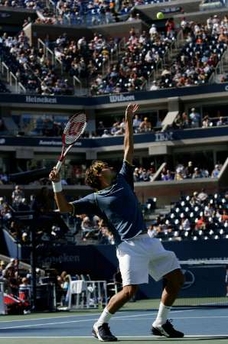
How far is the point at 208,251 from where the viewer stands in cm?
3347

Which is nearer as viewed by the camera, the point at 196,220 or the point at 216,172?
the point at 196,220

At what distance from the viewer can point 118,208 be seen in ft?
33.2

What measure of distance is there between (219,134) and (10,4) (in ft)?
64.3

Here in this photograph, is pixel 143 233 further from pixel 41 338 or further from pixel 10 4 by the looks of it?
pixel 10 4

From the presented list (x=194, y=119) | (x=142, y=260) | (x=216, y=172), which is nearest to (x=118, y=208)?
(x=142, y=260)

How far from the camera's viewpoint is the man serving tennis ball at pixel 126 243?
9961 millimetres

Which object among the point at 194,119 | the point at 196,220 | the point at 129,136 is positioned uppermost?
the point at 129,136

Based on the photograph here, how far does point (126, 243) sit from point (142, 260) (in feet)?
0.85

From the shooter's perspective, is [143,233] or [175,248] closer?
[143,233]

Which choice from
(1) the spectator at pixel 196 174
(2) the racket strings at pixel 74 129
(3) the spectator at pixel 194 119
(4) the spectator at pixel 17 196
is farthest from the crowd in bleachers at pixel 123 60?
(2) the racket strings at pixel 74 129

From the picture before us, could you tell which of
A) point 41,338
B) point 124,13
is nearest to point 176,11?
point 124,13

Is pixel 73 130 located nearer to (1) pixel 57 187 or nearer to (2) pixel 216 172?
(1) pixel 57 187

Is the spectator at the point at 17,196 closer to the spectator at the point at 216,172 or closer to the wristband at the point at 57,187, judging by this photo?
the spectator at the point at 216,172

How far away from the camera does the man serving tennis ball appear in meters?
9.96
